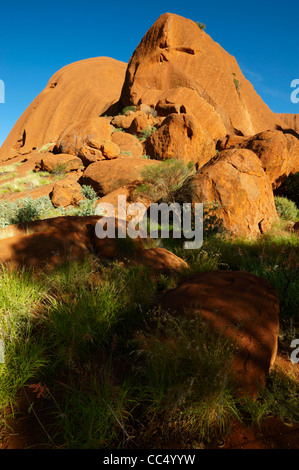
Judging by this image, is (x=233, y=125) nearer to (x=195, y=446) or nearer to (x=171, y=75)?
(x=171, y=75)

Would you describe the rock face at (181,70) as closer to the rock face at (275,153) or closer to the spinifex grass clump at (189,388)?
the rock face at (275,153)

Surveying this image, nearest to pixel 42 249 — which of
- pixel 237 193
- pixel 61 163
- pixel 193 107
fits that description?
pixel 237 193

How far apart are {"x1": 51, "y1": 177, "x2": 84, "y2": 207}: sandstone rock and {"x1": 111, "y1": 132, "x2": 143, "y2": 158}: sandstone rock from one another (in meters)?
5.09

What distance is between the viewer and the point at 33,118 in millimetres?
40781

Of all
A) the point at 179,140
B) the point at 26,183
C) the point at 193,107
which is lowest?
the point at 26,183

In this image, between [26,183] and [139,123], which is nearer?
[26,183]

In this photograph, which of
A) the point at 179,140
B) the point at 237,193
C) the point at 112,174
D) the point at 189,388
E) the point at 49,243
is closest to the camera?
the point at 189,388

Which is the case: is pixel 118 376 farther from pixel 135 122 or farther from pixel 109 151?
pixel 135 122

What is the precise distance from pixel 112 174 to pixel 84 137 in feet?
16.8

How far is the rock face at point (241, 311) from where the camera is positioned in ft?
5.56

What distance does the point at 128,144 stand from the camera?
14.4 m

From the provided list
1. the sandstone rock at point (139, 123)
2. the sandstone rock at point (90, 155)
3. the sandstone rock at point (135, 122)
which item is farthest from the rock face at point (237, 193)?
the sandstone rock at point (135, 122)

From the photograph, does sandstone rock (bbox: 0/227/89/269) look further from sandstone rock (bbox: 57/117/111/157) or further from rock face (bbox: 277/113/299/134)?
rock face (bbox: 277/113/299/134)

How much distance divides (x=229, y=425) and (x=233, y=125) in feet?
92.1
